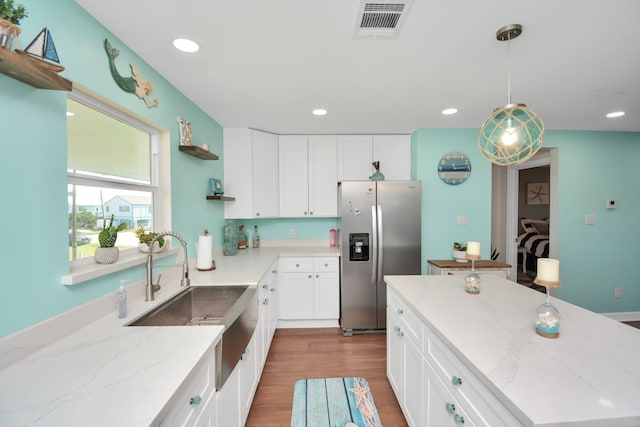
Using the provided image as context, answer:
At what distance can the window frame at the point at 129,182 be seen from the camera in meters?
1.27

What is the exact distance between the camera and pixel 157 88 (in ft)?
5.90

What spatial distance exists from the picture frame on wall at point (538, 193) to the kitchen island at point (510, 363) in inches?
216

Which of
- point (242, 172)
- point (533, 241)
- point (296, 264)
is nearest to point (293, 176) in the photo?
point (242, 172)

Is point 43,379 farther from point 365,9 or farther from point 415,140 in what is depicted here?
point 415,140

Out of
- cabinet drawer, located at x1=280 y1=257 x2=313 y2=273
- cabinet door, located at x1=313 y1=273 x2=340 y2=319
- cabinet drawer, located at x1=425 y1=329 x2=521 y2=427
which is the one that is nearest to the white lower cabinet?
cabinet drawer, located at x1=425 y1=329 x2=521 y2=427

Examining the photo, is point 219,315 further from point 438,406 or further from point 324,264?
point 324,264

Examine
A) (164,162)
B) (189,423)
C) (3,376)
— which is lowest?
(189,423)

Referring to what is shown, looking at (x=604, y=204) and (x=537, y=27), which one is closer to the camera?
(x=537, y=27)

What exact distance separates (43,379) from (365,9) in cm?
189

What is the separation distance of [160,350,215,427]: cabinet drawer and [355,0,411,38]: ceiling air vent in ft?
5.49

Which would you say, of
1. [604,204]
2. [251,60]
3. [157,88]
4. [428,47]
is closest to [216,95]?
[157,88]

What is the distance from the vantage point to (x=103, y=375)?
811 mm

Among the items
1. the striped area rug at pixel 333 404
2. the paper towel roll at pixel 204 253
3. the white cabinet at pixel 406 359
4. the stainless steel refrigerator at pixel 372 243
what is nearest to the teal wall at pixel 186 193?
the paper towel roll at pixel 204 253

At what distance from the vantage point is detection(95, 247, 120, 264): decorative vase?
132 centimetres
